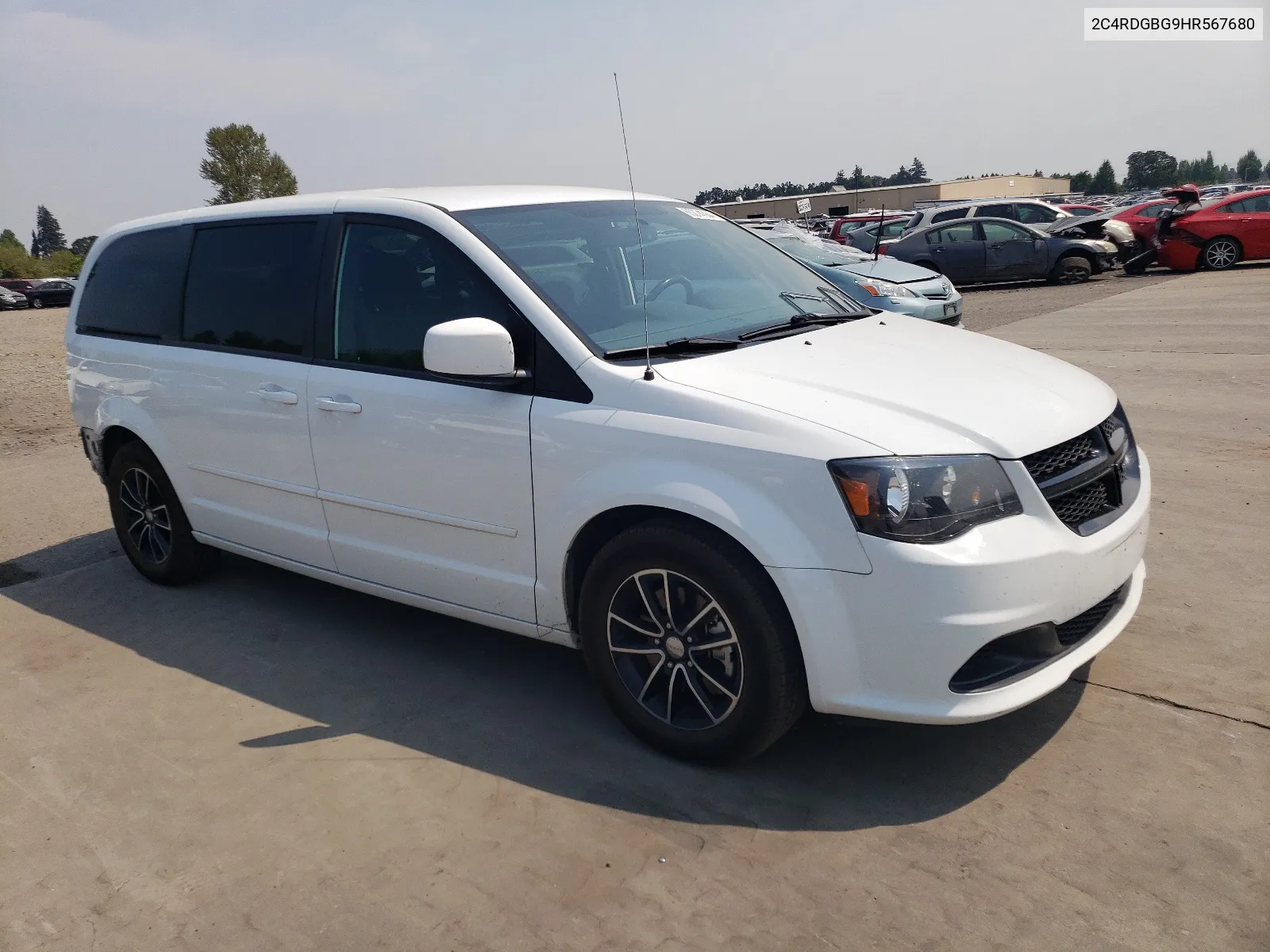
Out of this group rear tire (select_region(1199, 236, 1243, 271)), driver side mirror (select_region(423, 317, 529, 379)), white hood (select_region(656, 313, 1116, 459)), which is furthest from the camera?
rear tire (select_region(1199, 236, 1243, 271))

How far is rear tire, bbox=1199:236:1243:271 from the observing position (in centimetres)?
2009

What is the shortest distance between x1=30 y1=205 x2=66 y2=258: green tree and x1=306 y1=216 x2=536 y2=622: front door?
574 feet

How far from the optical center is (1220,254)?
20.3 m

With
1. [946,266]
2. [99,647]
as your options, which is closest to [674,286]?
[99,647]

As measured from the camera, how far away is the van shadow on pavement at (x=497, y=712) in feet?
10.7

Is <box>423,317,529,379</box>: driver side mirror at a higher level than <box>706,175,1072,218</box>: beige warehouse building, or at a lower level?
lower

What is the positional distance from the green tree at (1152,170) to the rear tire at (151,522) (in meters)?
158

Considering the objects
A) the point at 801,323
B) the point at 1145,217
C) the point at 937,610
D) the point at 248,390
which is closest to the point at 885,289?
the point at 801,323

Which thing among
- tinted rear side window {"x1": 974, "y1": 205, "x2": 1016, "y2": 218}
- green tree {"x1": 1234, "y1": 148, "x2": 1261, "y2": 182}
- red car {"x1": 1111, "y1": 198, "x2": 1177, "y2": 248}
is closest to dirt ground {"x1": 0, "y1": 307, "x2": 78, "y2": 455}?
tinted rear side window {"x1": 974, "y1": 205, "x2": 1016, "y2": 218}

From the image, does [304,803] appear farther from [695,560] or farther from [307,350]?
[307,350]

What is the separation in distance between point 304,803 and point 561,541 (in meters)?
1.16

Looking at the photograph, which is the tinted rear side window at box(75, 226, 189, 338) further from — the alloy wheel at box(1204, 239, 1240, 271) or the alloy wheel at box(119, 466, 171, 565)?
the alloy wheel at box(1204, 239, 1240, 271)

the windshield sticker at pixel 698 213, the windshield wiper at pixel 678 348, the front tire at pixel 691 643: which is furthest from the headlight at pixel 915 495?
the windshield sticker at pixel 698 213

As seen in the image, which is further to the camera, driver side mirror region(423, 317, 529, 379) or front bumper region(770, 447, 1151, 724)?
driver side mirror region(423, 317, 529, 379)
